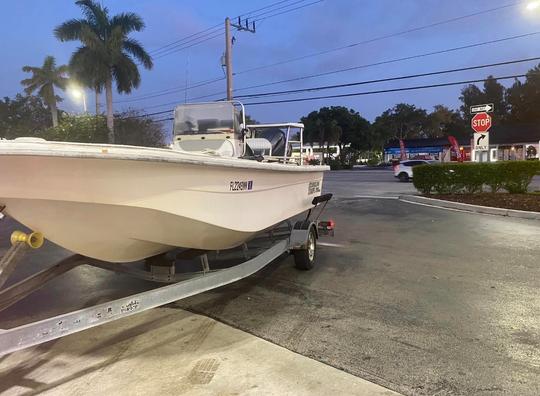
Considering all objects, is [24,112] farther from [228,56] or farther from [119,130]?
[228,56]

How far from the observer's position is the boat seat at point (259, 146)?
25.0ft

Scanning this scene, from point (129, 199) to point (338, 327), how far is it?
98.0 inches

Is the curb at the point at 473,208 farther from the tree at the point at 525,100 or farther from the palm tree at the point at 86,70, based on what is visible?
the tree at the point at 525,100

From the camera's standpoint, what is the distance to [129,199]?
3.98 metres

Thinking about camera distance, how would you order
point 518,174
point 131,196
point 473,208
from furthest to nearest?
1. point 518,174
2. point 473,208
3. point 131,196

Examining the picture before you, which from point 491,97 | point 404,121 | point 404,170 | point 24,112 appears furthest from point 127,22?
point 491,97

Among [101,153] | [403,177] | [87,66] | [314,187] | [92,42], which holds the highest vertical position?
[92,42]

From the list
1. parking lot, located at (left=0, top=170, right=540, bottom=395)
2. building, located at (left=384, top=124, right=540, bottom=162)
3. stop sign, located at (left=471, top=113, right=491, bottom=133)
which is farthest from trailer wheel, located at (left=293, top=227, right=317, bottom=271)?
building, located at (left=384, top=124, right=540, bottom=162)

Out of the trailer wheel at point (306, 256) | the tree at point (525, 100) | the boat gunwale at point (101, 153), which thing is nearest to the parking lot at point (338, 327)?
the trailer wheel at point (306, 256)

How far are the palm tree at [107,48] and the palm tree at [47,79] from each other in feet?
79.9

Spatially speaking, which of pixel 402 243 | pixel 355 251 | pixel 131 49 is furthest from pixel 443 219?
pixel 131 49

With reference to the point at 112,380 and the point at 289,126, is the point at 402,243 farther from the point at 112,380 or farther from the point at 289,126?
the point at 112,380

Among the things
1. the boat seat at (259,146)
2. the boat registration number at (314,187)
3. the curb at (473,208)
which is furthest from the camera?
the curb at (473,208)

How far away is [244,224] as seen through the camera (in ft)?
17.4
